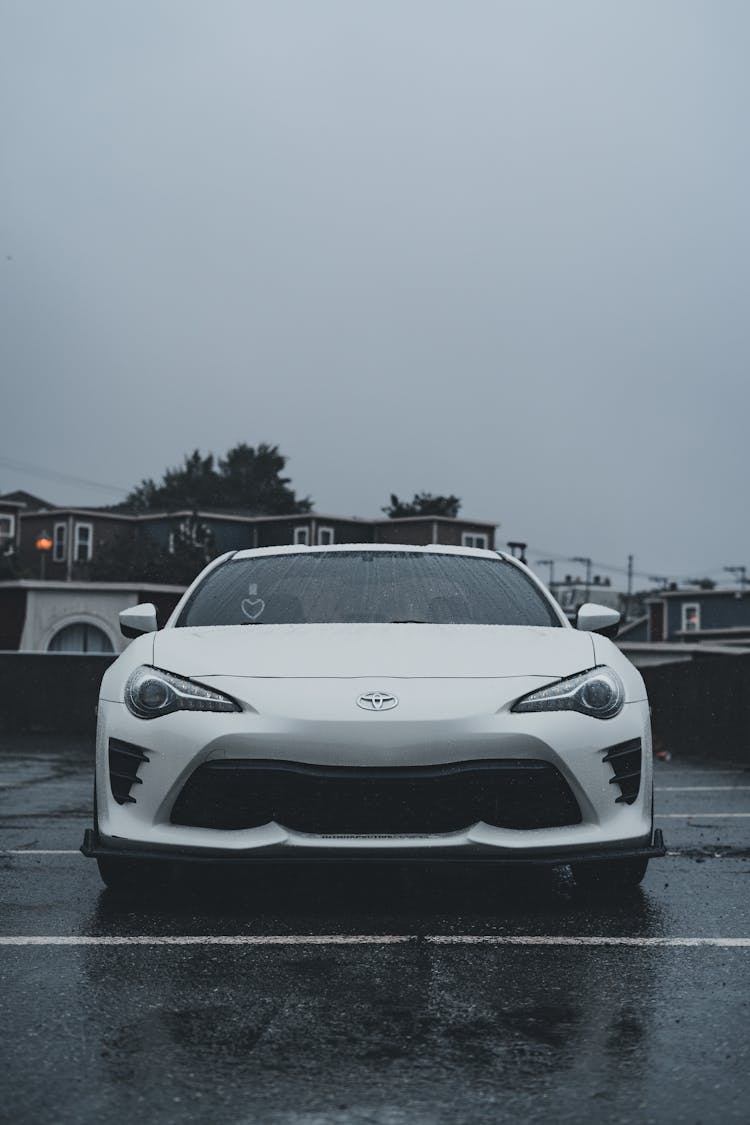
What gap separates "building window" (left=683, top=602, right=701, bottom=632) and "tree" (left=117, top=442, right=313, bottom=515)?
117ft

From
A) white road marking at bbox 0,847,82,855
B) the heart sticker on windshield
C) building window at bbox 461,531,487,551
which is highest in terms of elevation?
building window at bbox 461,531,487,551

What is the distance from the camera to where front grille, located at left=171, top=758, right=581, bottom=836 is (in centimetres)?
491

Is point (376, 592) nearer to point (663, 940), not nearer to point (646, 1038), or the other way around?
point (663, 940)

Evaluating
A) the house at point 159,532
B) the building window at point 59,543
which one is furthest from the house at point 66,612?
the building window at point 59,543

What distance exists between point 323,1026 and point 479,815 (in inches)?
53.4

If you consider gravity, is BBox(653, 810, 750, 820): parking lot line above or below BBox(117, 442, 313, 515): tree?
below

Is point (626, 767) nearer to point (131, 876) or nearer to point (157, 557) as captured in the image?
point (131, 876)

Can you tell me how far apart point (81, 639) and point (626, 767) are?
4212cm

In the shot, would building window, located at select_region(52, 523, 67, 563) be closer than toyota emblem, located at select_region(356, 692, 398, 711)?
No

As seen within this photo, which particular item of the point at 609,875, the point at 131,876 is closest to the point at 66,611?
the point at 131,876

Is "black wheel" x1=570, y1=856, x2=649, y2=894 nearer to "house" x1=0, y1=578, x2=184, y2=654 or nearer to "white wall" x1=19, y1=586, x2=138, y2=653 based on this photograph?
"house" x1=0, y1=578, x2=184, y2=654

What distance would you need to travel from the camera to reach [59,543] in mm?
71000

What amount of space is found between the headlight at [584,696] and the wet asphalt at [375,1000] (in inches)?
29.5

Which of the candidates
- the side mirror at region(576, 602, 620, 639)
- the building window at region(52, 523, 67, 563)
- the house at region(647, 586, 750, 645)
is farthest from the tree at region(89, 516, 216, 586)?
the side mirror at region(576, 602, 620, 639)
